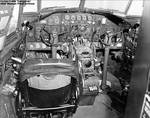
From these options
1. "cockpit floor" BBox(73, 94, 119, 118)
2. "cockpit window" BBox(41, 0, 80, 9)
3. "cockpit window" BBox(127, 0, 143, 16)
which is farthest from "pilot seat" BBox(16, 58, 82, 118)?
"cockpit window" BBox(127, 0, 143, 16)

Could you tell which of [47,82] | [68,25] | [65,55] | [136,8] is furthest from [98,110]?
[136,8]

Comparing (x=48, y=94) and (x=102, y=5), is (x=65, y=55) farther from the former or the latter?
(x=48, y=94)

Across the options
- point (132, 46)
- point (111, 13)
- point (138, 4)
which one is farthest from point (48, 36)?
point (138, 4)

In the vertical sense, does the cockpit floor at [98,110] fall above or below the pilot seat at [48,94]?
below

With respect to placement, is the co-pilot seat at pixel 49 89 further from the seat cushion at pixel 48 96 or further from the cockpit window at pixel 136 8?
the cockpit window at pixel 136 8

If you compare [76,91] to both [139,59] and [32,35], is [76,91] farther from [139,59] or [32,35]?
[32,35]

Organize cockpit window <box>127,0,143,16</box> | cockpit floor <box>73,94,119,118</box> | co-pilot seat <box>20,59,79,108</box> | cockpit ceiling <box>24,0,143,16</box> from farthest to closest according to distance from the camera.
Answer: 1. cockpit window <box>127,0,143,16</box>
2. cockpit ceiling <box>24,0,143,16</box>
3. cockpit floor <box>73,94,119,118</box>
4. co-pilot seat <box>20,59,79,108</box>

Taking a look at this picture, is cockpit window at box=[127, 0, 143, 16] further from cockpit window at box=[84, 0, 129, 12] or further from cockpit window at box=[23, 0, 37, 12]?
cockpit window at box=[23, 0, 37, 12]

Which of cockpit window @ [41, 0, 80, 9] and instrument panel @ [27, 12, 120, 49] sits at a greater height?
cockpit window @ [41, 0, 80, 9]

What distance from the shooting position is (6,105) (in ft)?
9.77

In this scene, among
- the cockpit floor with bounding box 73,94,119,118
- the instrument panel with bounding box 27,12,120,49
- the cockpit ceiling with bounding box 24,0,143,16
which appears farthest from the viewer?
the instrument panel with bounding box 27,12,120,49

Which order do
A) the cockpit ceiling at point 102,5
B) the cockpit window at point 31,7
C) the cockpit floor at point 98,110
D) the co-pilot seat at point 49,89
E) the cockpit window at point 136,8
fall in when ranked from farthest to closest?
the cockpit window at point 136,8 < the cockpit ceiling at point 102,5 < the cockpit window at point 31,7 < the cockpit floor at point 98,110 < the co-pilot seat at point 49,89

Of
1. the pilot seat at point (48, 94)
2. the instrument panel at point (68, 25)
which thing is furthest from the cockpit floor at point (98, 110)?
the instrument panel at point (68, 25)

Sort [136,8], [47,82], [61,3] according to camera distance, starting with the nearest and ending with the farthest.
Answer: [47,82]
[61,3]
[136,8]
